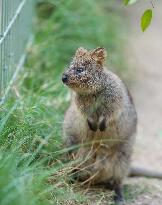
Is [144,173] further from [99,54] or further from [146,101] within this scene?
[146,101]

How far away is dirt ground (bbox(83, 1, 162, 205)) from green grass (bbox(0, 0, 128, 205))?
52 centimetres

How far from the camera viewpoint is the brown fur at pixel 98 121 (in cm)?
622

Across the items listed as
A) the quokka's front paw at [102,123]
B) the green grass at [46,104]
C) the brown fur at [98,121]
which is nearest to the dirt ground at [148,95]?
the brown fur at [98,121]

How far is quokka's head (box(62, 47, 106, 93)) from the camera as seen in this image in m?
6.11

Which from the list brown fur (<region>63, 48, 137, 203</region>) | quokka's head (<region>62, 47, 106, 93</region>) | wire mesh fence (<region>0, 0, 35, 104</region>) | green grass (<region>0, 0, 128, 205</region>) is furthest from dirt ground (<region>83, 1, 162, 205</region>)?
wire mesh fence (<region>0, 0, 35, 104</region>)

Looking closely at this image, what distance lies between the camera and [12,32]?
24.7ft

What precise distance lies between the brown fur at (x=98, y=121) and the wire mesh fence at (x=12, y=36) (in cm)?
70

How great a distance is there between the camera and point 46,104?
7.09m

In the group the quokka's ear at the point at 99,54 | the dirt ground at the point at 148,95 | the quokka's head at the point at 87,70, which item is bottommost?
the dirt ground at the point at 148,95

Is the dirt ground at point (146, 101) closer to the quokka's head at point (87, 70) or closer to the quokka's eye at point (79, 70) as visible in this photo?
the quokka's head at point (87, 70)

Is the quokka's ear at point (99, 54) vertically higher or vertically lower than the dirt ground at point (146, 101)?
higher

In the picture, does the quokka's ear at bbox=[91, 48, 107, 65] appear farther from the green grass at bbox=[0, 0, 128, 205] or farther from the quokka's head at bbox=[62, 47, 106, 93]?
the green grass at bbox=[0, 0, 128, 205]

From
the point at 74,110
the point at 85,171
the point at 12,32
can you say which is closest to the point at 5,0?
the point at 12,32

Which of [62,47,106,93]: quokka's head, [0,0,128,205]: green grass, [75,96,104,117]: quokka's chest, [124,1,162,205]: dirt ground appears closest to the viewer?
[0,0,128,205]: green grass
